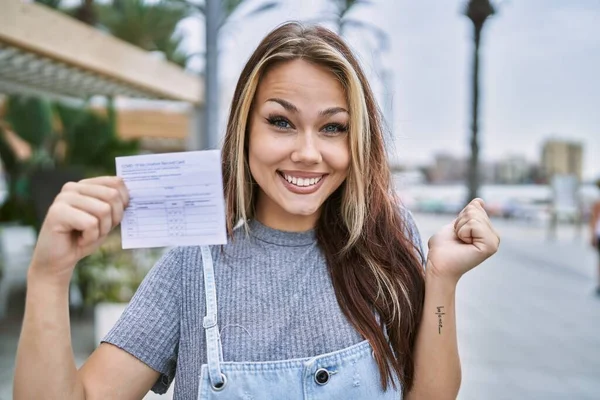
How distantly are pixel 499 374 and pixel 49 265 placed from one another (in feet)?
13.5

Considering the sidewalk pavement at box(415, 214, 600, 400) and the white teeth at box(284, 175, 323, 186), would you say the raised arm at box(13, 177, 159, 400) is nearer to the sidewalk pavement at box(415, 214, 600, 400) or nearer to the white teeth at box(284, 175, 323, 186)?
the white teeth at box(284, 175, 323, 186)

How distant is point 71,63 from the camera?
4125 mm

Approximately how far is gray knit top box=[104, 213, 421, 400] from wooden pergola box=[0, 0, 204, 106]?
2550 mm

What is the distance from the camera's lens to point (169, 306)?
1266 millimetres

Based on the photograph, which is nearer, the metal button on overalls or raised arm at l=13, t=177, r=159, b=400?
raised arm at l=13, t=177, r=159, b=400

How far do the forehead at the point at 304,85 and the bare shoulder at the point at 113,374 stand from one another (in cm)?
63

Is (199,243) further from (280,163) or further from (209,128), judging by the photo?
(209,128)

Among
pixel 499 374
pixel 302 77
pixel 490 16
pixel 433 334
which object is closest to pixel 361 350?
pixel 433 334

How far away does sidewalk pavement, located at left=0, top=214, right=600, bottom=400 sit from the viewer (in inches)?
169

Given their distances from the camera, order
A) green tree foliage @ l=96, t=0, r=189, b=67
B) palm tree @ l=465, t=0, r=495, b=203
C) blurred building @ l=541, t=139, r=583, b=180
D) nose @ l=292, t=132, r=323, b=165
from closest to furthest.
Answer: nose @ l=292, t=132, r=323, b=165
palm tree @ l=465, t=0, r=495, b=203
green tree foliage @ l=96, t=0, r=189, b=67
blurred building @ l=541, t=139, r=583, b=180

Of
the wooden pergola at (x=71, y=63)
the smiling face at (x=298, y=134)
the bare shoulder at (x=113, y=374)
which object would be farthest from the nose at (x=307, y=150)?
the wooden pergola at (x=71, y=63)

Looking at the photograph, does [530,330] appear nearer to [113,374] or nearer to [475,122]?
[475,122]

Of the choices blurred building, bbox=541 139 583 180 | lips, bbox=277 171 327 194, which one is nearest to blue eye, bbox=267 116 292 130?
lips, bbox=277 171 327 194

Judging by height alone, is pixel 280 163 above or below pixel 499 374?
above
